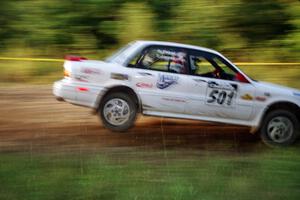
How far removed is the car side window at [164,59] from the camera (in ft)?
30.5

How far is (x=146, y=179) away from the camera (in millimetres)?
6562

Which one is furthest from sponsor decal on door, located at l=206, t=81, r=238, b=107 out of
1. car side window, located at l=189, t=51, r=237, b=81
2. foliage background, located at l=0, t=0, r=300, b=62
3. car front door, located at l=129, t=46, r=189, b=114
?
foliage background, located at l=0, t=0, r=300, b=62

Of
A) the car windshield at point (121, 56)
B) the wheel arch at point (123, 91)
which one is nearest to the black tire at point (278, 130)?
the wheel arch at point (123, 91)

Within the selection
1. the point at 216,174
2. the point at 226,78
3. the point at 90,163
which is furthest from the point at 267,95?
the point at 90,163

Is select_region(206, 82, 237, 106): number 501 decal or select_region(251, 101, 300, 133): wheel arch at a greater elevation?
select_region(206, 82, 237, 106): number 501 decal

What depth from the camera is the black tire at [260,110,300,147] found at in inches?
366

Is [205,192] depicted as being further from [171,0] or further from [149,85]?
[171,0]

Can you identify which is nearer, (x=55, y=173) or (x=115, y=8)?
(x=55, y=173)

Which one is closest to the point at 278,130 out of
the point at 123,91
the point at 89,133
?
the point at 123,91

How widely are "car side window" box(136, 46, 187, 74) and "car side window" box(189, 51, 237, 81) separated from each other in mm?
163

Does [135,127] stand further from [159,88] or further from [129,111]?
[159,88]

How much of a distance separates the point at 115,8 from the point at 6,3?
3402 millimetres

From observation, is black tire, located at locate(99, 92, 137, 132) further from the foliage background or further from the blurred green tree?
the blurred green tree

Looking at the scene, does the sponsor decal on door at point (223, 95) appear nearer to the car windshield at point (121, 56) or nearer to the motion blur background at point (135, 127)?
the motion blur background at point (135, 127)
